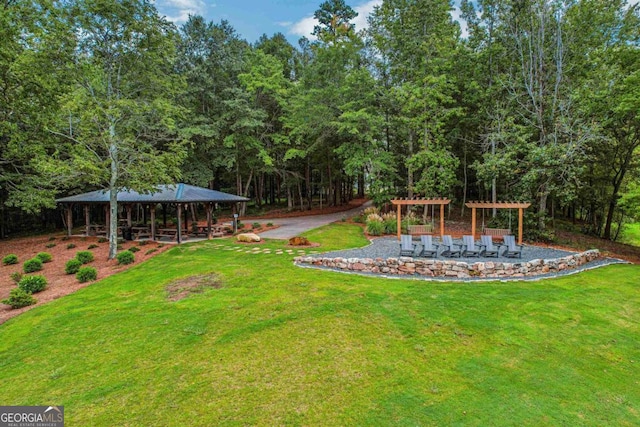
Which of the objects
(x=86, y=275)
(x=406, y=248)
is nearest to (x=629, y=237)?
(x=406, y=248)

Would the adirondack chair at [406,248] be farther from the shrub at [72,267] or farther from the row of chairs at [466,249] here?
the shrub at [72,267]

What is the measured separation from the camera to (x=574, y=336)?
5.74 metres

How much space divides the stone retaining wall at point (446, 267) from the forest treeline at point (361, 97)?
5.38 m

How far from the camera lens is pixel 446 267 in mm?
9039

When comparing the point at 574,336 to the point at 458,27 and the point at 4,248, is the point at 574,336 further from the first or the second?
the point at 4,248

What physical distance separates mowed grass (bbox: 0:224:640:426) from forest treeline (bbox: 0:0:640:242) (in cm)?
724

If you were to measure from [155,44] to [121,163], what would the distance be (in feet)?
16.3

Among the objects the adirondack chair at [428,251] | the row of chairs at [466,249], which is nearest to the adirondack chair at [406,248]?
the row of chairs at [466,249]

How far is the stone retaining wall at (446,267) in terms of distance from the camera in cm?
902

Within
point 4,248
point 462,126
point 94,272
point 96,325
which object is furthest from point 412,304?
point 4,248

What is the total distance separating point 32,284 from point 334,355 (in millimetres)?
9155

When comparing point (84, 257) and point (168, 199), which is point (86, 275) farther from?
point (168, 199)

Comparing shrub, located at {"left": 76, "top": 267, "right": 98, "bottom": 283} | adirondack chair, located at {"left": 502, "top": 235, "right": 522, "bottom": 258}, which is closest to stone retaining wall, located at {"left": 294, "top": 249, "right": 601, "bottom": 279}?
adirondack chair, located at {"left": 502, "top": 235, "right": 522, "bottom": 258}

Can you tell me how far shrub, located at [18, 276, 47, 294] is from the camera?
8578mm
